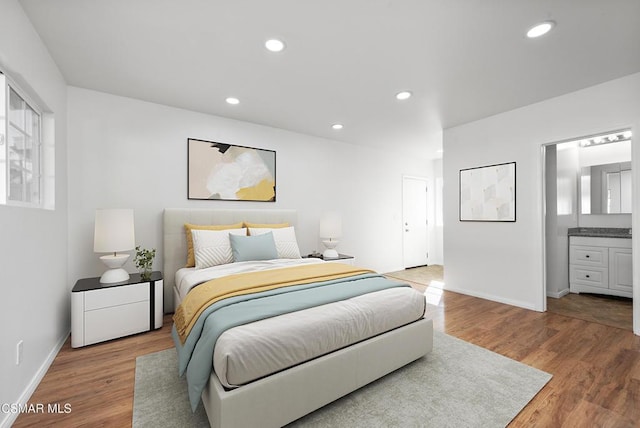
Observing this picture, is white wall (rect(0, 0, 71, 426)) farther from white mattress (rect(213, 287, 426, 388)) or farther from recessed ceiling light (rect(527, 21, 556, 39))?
recessed ceiling light (rect(527, 21, 556, 39))

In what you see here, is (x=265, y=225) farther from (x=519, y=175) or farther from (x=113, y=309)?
(x=519, y=175)

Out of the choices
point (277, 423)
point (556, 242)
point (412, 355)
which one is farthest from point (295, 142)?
point (556, 242)

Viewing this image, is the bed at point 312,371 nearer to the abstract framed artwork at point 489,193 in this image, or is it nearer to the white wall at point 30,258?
the white wall at point 30,258

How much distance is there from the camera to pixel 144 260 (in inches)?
116

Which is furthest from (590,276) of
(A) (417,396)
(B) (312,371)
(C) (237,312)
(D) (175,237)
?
(D) (175,237)

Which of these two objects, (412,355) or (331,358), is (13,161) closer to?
(331,358)

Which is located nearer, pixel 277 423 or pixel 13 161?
pixel 277 423

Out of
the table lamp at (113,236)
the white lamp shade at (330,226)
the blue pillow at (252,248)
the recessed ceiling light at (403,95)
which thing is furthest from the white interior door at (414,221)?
the table lamp at (113,236)

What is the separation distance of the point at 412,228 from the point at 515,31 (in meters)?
4.51

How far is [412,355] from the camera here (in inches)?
83.8

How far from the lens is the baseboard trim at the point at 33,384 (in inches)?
60.5

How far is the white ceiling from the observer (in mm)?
1820

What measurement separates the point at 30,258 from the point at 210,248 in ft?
4.60

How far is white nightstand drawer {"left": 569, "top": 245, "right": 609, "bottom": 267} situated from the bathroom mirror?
69 cm
